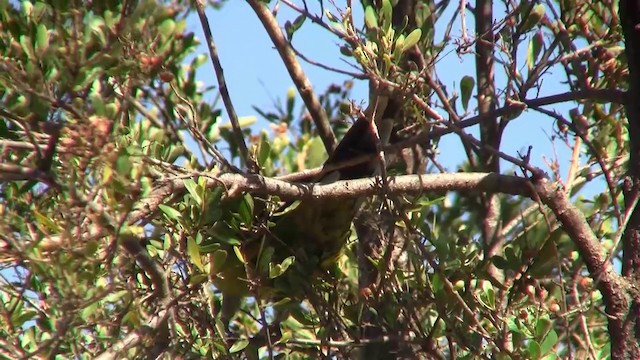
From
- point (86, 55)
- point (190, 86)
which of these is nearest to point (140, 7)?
point (86, 55)

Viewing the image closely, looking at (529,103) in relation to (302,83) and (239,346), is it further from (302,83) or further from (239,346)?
(239,346)

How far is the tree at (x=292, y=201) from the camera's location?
5.97ft

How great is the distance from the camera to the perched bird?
265 centimetres

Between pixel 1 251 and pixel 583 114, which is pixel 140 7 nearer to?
pixel 1 251

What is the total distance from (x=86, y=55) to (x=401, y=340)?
4.15 feet

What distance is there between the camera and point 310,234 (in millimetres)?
2787

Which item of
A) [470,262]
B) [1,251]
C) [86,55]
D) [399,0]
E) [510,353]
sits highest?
[399,0]

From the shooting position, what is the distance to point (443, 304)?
2.41 m

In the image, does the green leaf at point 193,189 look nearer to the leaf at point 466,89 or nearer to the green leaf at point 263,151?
the green leaf at point 263,151

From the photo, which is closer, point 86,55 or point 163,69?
point 86,55

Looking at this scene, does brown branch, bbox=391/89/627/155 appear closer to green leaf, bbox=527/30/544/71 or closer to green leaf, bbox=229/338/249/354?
green leaf, bbox=527/30/544/71

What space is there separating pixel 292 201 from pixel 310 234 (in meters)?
0.32

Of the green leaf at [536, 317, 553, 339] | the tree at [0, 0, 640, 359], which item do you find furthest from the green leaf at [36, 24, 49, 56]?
the green leaf at [536, 317, 553, 339]

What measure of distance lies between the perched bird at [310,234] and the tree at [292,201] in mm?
34
